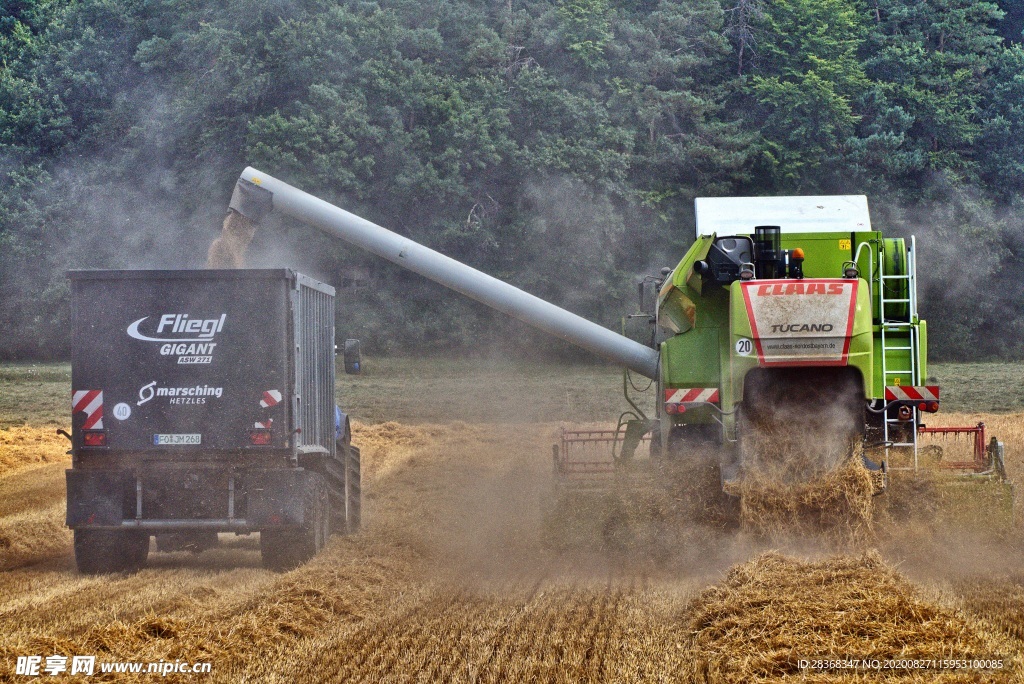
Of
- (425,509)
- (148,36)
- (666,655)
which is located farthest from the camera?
(148,36)

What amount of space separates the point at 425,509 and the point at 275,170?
15.3 meters

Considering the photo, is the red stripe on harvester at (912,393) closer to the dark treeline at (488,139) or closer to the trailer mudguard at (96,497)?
the trailer mudguard at (96,497)

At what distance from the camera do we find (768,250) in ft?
28.4

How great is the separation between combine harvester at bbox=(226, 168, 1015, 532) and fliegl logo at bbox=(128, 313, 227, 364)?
3336 mm

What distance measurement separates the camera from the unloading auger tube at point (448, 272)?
11383mm

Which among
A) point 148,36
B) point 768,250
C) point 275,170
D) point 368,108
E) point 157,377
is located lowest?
point 157,377

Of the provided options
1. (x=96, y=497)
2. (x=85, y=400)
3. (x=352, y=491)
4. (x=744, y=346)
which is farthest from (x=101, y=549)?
(x=744, y=346)

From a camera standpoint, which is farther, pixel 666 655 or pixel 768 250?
pixel 768 250

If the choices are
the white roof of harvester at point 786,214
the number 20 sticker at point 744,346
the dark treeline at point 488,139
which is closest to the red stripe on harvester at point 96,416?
the number 20 sticker at point 744,346

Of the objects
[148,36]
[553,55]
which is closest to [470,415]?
[553,55]

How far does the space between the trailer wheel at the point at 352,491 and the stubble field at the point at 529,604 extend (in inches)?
10.0

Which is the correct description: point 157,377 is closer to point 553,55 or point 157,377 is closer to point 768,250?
point 768,250

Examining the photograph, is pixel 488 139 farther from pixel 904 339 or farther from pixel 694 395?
pixel 904 339

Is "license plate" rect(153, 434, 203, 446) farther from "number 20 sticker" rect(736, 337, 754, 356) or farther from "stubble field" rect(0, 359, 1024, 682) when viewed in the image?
"number 20 sticker" rect(736, 337, 754, 356)
